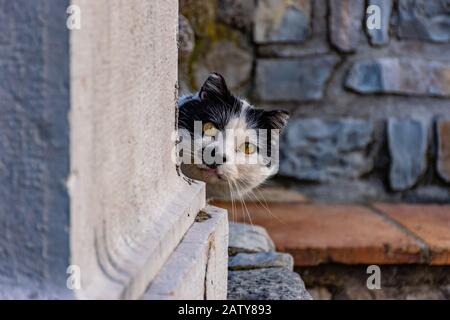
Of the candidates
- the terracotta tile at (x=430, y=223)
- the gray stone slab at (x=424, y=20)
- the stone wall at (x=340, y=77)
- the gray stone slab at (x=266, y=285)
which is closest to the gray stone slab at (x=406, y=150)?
the stone wall at (x=340, y=77)

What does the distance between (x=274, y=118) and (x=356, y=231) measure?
0.56 meters

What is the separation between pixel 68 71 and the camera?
66 cm

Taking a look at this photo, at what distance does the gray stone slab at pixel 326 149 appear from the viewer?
2.72 metres

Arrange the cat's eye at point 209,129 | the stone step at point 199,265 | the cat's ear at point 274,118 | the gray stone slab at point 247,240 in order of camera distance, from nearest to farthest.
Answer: the stone step at point 199,265 → the gray stone slab at point 247,240 → the cat's eye at point 209,129 → the cat's ear at point 274,118

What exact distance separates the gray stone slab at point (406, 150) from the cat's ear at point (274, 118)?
2.66 ft

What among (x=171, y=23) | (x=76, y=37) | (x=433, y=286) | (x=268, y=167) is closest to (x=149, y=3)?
(x=171, y=23)

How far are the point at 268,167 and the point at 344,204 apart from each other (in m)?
0.67

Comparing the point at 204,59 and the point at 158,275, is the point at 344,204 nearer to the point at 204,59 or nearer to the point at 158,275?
the point at 204,59

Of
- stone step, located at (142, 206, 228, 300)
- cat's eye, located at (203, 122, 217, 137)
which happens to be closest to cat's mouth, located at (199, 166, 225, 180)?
cat's eye, located at (203, 122, 217, 137)

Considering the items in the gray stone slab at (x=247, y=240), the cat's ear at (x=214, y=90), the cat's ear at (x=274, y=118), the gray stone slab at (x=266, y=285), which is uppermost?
the cat's ear at (x=214, y=90)

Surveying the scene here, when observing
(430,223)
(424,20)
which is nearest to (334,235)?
(430,223)

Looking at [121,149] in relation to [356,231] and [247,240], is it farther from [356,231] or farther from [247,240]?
[356,231]

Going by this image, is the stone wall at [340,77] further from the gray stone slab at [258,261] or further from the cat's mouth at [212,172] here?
the gray stone slab at [258,261]

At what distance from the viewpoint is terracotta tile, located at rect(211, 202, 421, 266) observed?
7.05ft
